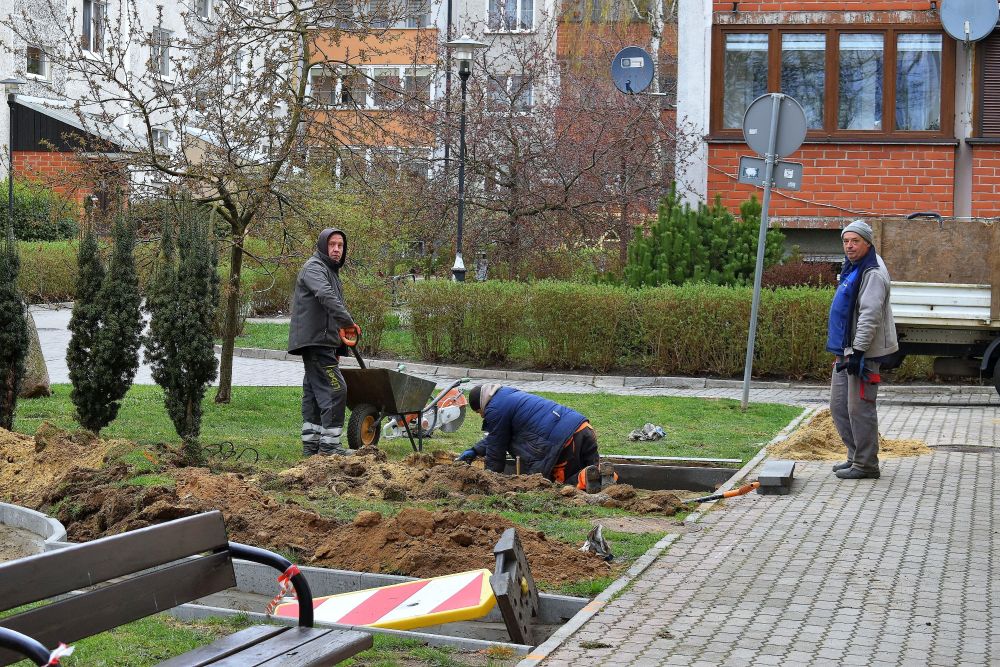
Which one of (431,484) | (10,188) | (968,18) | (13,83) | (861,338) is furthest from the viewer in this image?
(13,83)

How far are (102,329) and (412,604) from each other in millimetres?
5815

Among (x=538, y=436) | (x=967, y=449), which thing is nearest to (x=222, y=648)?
(x=538, y=436)

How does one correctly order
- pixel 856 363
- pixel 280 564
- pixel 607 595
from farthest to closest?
pixel 856 363 → pixel 607 595 → pixel 280 564

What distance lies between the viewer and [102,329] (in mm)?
11328

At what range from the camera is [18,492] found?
9406 mm

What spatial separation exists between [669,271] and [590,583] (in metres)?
13.4

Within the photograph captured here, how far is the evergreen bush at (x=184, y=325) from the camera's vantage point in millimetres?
10953

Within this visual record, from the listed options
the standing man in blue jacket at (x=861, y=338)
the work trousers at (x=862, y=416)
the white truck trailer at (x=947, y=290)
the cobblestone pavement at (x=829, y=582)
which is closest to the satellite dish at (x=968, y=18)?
the white truck trailer at (x=947, y=290)

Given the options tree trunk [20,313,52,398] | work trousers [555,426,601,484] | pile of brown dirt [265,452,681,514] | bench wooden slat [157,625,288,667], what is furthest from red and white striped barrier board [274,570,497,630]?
tree trunk [20,313,52,398]

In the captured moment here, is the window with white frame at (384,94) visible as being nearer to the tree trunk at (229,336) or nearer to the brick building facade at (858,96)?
the tree trunk at (229,336)

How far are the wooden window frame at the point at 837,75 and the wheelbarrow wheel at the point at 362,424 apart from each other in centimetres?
1238

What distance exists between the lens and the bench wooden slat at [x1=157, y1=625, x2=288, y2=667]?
4.61m

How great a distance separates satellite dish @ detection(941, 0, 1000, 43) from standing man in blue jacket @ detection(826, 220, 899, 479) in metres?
12.7

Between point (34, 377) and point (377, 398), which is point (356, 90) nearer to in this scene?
point (34, 377)
